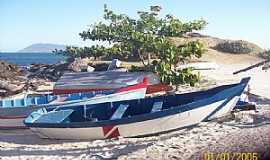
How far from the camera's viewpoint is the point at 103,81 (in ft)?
36.9

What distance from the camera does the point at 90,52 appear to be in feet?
50.6

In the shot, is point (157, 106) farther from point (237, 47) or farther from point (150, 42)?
point (237, 47)

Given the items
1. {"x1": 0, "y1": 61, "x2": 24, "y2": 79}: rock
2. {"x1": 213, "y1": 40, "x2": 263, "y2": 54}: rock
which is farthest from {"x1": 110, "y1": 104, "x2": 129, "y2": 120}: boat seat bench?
{"x1": 213, "y1": 40, "x2": 263, "y2": 54}: rock

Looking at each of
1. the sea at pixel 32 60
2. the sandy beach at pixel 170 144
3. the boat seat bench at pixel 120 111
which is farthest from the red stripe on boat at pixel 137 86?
the sea at pixel 32 60

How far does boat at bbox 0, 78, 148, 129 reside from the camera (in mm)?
8773

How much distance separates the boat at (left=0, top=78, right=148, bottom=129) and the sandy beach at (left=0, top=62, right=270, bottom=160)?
26 cm

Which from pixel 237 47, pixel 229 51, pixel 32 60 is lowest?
pixel 32 60

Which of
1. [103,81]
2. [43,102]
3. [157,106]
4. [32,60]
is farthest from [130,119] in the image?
[32,60]

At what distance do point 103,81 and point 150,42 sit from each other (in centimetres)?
183

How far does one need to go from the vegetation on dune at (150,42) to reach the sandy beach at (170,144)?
303 cm

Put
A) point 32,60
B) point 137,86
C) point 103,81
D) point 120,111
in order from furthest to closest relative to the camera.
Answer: point 32,60 → point 103,81 → point 137,86 → point 120,111

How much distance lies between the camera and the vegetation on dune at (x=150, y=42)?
36.9ft

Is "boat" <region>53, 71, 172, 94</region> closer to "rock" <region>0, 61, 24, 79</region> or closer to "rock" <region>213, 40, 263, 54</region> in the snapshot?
"rock" <region>0, 61, 24, 79</region>
